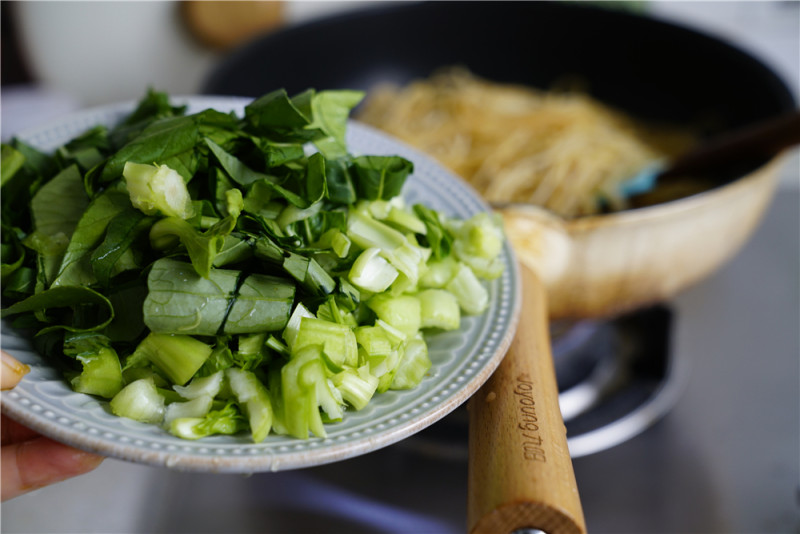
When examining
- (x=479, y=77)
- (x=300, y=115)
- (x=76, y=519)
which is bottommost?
(x=76, y=519)

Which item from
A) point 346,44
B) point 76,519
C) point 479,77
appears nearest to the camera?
point 76,519

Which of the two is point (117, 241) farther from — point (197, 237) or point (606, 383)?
point (606, 383)

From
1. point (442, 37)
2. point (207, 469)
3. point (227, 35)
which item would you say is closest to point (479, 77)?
point (442, 37)

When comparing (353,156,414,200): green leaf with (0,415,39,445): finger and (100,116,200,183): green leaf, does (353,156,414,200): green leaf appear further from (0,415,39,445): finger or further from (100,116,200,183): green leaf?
(0,415,39,445): finger

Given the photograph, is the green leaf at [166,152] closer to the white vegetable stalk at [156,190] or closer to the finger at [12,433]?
the white vegetable stalk at [156,190]

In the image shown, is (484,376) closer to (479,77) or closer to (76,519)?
(76,519)

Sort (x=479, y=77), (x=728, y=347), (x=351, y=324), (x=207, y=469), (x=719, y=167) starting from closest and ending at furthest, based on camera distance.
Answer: (x=207, y=469)
(x=351, y=324)
(x=719, y=167)
(x=728, y=347)
(x=479, y=77)

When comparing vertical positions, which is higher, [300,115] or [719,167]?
[300,115]
